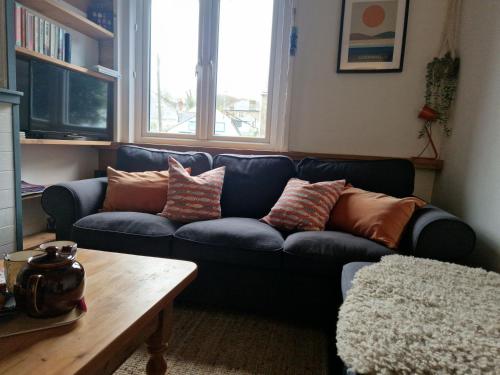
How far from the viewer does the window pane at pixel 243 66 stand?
8.49ft

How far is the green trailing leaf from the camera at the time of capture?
2119 millimetres

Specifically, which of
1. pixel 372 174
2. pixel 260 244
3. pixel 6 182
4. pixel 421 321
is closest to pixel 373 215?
pixel 372 174

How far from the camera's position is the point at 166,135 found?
281 centimetres

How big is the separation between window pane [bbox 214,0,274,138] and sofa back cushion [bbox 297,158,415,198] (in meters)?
0.74

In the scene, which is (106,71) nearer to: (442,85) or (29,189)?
(29,189)

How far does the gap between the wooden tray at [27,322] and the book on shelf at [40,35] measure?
1797 millimetres

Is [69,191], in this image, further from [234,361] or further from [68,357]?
[68,357]

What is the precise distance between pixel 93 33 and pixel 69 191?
1.49 metres

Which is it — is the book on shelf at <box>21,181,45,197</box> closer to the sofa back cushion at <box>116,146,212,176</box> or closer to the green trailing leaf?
the sofa back cushion at <box>116,146,212,176</box>

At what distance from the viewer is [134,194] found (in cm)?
201

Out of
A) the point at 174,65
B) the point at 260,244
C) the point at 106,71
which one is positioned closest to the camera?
the point at 260,244

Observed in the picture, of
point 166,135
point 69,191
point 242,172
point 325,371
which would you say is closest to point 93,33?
point 166,135

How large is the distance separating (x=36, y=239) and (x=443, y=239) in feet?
7.95

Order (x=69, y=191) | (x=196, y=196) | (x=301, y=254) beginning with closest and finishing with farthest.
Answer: (x=301, y=254) → (x=69, y=191) → (x=196, y=196)
